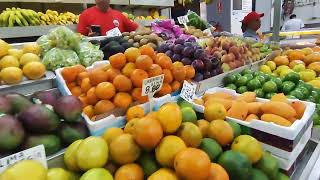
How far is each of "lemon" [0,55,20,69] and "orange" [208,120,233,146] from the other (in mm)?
1088

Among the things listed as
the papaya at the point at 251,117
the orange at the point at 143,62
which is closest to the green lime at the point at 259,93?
the papaya at the point at 251,117

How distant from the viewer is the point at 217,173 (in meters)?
0.92

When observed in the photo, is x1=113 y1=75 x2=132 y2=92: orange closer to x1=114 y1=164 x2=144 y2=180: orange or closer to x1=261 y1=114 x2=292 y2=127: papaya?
x1=114 y1=164 x2=144 y2=180: orange

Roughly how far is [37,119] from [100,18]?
3.30 m

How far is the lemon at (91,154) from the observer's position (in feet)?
2.97

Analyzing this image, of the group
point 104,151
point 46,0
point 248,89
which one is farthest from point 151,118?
point 46,0

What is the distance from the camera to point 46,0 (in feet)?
14.7

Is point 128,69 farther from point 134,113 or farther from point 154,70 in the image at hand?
point 134,113

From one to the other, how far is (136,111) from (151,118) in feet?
0.74

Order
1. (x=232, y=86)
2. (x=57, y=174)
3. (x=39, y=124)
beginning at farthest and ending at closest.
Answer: (x=232, y=86) < (x=39, y=124) < (x=57, y=174)

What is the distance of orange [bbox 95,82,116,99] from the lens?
127 cm

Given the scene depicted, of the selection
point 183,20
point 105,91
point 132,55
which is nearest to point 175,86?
point 132,55

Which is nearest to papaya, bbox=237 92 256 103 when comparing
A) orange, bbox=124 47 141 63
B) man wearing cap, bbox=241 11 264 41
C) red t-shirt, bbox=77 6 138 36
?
orange, bbox=124 47 141 63

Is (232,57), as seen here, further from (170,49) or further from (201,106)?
(201,106)
